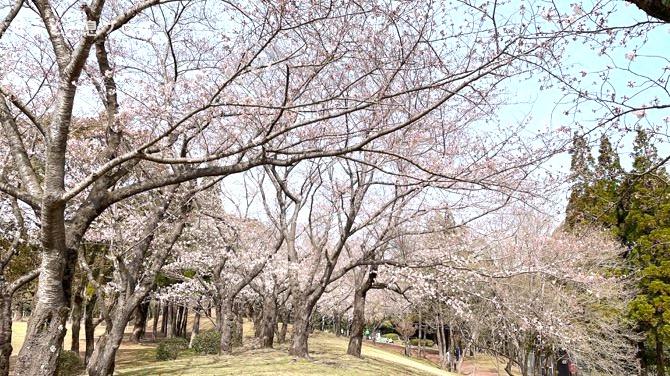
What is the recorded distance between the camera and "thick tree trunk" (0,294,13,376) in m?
9.42

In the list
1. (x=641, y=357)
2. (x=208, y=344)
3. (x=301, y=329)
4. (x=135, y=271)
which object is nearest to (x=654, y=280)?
(x=641, y=357)

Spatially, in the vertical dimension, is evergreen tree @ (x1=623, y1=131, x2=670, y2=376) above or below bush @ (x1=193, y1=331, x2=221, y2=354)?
above

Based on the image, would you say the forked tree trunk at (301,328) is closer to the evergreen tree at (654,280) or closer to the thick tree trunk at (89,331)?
the thick tree trunk at (89,331)

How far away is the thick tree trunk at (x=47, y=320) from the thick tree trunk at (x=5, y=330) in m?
5.91

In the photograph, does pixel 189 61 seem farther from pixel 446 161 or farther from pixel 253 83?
pixel 446 161

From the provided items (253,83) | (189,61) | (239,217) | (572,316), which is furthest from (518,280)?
(189,61)

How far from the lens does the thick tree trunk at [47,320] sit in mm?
4484

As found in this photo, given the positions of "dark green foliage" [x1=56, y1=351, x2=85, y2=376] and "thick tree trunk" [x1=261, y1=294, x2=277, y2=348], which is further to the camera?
"thick tree trunk" [x1=261, y1=294, x2=277, y2=348]

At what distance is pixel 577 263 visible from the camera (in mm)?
19938

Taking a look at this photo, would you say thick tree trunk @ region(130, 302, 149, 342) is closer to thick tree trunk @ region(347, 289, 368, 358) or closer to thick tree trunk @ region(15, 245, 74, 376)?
thick tree trunk @ region(347, 289, 368, 358)

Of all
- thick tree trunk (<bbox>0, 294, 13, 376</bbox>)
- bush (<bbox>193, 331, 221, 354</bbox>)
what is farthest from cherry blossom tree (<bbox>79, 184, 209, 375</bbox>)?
bush (<bbox>193, 331, 221, 354</bbox>)

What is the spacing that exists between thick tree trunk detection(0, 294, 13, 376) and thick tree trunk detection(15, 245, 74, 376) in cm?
591

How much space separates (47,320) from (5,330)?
6.96 metres

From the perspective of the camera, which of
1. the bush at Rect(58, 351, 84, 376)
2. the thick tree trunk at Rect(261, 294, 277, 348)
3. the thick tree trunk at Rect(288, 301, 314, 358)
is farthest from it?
the thick tree trunk at Rect(261, 294, 277, 348)
